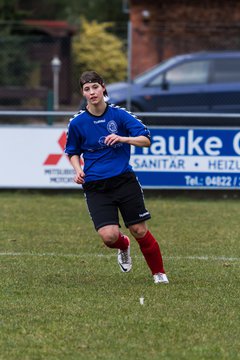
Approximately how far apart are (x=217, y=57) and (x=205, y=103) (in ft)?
4.04

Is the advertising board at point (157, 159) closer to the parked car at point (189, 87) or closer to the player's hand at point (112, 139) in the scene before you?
the parked car at point (189, 87)

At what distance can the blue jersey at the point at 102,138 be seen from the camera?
26.2 ft

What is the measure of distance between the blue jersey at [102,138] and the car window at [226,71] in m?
11.0

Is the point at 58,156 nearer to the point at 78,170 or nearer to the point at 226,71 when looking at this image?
the point at 226,71

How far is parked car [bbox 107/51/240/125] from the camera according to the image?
1838 cm

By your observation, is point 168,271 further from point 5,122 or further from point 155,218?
point 5,122

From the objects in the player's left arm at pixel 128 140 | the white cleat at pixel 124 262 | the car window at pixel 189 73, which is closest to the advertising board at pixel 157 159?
the car window at pixel 189 73

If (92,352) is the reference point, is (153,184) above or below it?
below

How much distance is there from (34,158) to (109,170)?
21.9 ft

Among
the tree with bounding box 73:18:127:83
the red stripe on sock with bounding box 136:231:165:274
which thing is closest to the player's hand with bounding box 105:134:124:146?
the red stripe on sock with bounding box 136:231:165:274

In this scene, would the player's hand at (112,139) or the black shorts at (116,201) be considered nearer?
the player's hand at (112,139)

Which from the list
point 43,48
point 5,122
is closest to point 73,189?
point 5,122

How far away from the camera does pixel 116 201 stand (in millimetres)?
8070

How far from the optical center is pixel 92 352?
5.94 m
